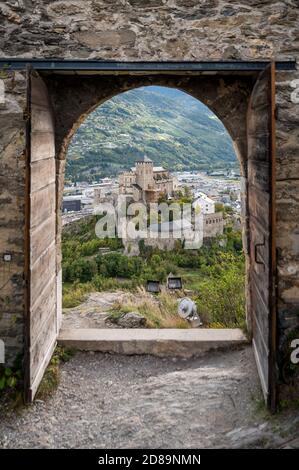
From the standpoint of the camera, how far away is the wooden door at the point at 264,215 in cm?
Answer: 307

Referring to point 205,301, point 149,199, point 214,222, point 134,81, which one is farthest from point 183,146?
point 134,81

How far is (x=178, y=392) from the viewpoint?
3820 millimetres

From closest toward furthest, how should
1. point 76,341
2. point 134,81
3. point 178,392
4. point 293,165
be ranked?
point 293,165, point 178,392, point 134,81, point 76,341

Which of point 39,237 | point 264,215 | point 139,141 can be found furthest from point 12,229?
point 139,141

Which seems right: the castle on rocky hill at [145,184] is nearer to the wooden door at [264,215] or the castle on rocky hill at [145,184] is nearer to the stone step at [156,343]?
the stone step at [156,343]

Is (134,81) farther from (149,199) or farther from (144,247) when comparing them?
(149,199)

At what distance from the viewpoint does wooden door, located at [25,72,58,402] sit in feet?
10.7

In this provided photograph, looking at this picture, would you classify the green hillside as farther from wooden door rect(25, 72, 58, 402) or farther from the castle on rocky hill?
wooden door rect(25, 72, 58, 402)

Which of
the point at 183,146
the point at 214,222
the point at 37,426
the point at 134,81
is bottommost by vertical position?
the point at 37,426

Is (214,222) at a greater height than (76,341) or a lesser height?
greater

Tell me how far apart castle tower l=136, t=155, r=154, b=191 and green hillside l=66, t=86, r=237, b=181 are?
4.32 metres

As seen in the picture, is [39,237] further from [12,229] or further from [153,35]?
[153,35]

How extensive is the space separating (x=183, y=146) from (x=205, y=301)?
2385 centimetres

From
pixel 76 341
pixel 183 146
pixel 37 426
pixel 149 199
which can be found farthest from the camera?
pixel 183 146
